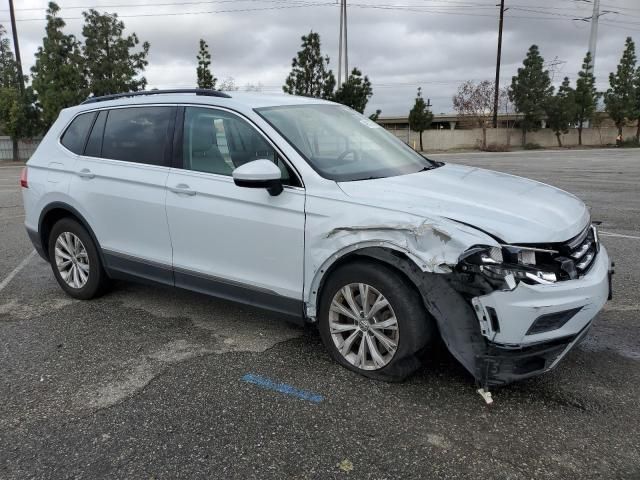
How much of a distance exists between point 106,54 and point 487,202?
114 feet

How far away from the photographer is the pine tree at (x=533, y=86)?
49125 millimetres

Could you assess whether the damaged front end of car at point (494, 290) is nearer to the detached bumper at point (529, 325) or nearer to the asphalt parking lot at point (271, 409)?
the detached bumper at point (529, 325)

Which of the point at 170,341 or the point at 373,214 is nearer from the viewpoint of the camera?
the point at 373,214

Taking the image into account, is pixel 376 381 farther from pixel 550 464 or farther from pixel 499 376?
pixel 550 464

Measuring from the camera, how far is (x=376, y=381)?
3430 mm

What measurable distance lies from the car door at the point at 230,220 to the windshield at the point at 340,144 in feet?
0.70

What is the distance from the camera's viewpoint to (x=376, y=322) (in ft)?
10.9

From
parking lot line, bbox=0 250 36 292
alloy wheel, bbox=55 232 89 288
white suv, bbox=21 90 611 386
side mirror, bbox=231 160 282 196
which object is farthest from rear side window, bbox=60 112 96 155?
side mirror, bbox=231 160 282 196

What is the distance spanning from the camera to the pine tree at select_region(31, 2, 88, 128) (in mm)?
31562

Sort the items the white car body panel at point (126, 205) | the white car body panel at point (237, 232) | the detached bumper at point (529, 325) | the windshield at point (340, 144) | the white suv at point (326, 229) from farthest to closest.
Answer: the white car body panel at point (126, 205)
the windshield at point (340, 144)
the white car body panel at point (237, 232)
the white suv at point (326, 229)
the detached bumper at point (529, 325)

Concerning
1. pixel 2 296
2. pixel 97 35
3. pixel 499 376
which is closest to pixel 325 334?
pixel 499 376

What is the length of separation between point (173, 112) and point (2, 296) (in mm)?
2661

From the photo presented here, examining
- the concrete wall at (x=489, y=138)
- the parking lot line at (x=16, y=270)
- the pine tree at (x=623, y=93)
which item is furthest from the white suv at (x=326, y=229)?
the pine tree at (x=623, y=93)

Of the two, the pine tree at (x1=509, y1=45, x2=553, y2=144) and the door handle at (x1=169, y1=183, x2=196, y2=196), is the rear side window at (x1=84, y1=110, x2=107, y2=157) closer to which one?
the door handle at (x1=169, y1=183, x2=196, y2=196)
